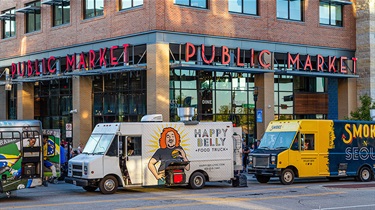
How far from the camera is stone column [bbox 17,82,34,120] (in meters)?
45.6

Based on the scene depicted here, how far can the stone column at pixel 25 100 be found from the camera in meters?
45.6

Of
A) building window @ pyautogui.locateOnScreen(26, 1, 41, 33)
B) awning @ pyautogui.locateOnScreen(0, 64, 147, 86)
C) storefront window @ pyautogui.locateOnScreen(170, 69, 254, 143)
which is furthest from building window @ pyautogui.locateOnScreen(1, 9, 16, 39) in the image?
storefront window @ pyautogui.locateOnScreen(170, 69, 254, 143)

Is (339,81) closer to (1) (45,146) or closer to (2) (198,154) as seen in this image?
(2) (198,154)

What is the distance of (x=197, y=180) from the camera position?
24.0m

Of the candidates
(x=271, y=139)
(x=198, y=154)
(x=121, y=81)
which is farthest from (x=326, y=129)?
(x=121, y=81)

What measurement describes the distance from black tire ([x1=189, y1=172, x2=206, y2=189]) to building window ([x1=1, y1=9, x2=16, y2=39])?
1100 inches

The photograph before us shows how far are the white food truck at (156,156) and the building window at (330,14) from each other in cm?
1990

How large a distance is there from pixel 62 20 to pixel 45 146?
22.5m

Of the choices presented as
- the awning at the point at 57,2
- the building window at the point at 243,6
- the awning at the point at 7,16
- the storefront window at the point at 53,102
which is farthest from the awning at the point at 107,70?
the awning at the point at 7,16

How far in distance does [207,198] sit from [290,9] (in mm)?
23361

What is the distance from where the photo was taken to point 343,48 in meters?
43.1

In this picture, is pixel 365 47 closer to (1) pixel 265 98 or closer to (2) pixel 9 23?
(1) pixel 265 98

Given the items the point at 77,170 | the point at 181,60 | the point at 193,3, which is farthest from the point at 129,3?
the point at 77,170

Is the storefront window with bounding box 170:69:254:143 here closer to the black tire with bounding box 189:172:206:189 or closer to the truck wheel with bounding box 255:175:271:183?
the truck wheel with bounding box 255:175:271:183
